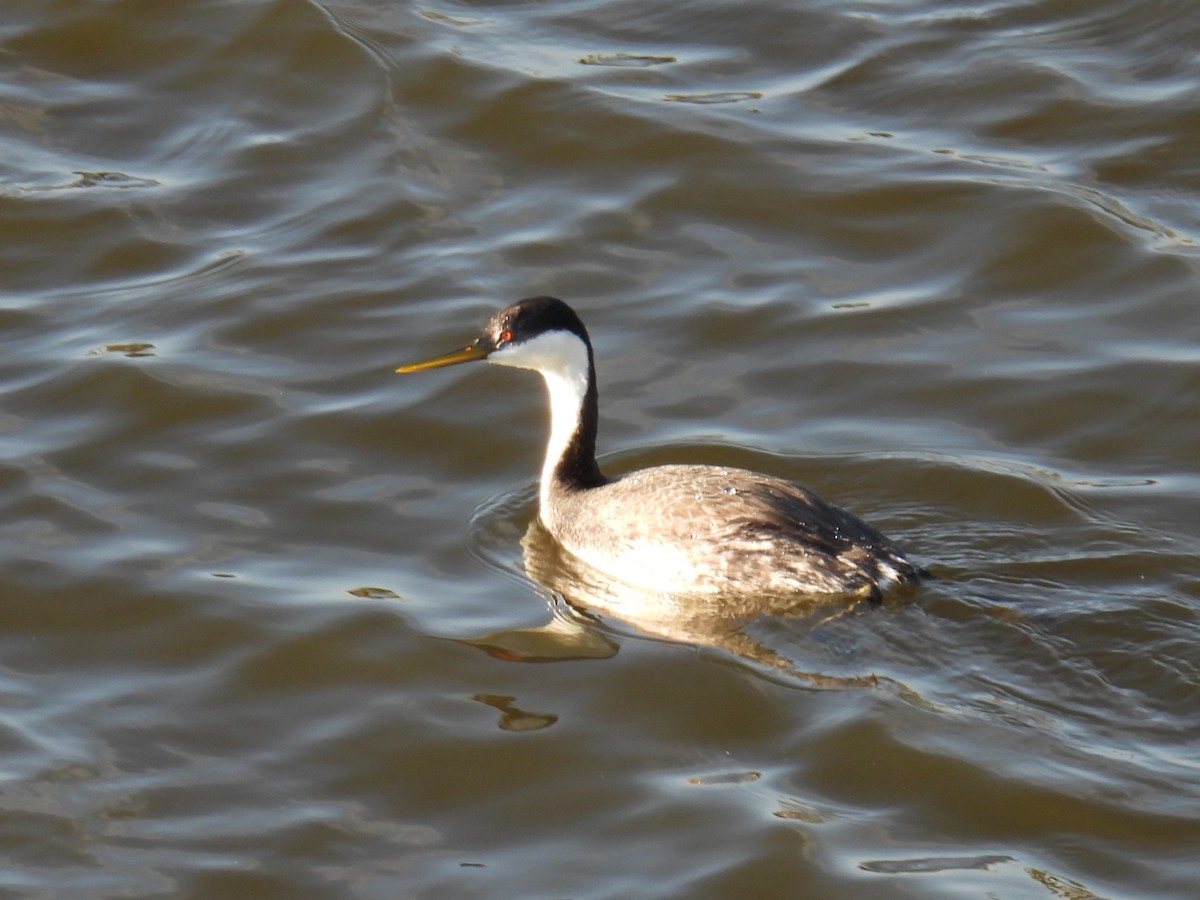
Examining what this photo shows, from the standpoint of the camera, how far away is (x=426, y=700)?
26.3ft

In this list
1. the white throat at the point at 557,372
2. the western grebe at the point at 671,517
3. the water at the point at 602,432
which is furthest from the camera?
the white throat at the point at 557,372

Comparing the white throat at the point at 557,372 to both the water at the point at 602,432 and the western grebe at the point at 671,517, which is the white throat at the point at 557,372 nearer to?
the western grebe at the point at 671,517

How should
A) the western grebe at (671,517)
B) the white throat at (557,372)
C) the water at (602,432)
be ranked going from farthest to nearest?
the white throat at (557,372), the western grebe at (671,517), the water at (602,432)

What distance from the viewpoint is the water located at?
7133mm

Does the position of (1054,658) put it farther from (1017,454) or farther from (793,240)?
(793,240)

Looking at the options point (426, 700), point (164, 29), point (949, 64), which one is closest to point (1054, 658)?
point (426, 700)

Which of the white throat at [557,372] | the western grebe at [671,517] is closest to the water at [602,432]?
the western grebe at [671,517]

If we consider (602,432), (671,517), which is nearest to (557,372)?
(602,432)

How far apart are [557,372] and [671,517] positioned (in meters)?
→ 1.17

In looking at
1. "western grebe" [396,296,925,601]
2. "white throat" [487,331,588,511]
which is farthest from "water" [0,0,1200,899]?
"white throat" [487,331,588,511]

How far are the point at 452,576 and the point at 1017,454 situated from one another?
119 inches

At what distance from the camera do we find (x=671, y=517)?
8867 mm

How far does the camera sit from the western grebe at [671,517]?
848 cm

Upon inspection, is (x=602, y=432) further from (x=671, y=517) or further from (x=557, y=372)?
(x=671, y=517)
